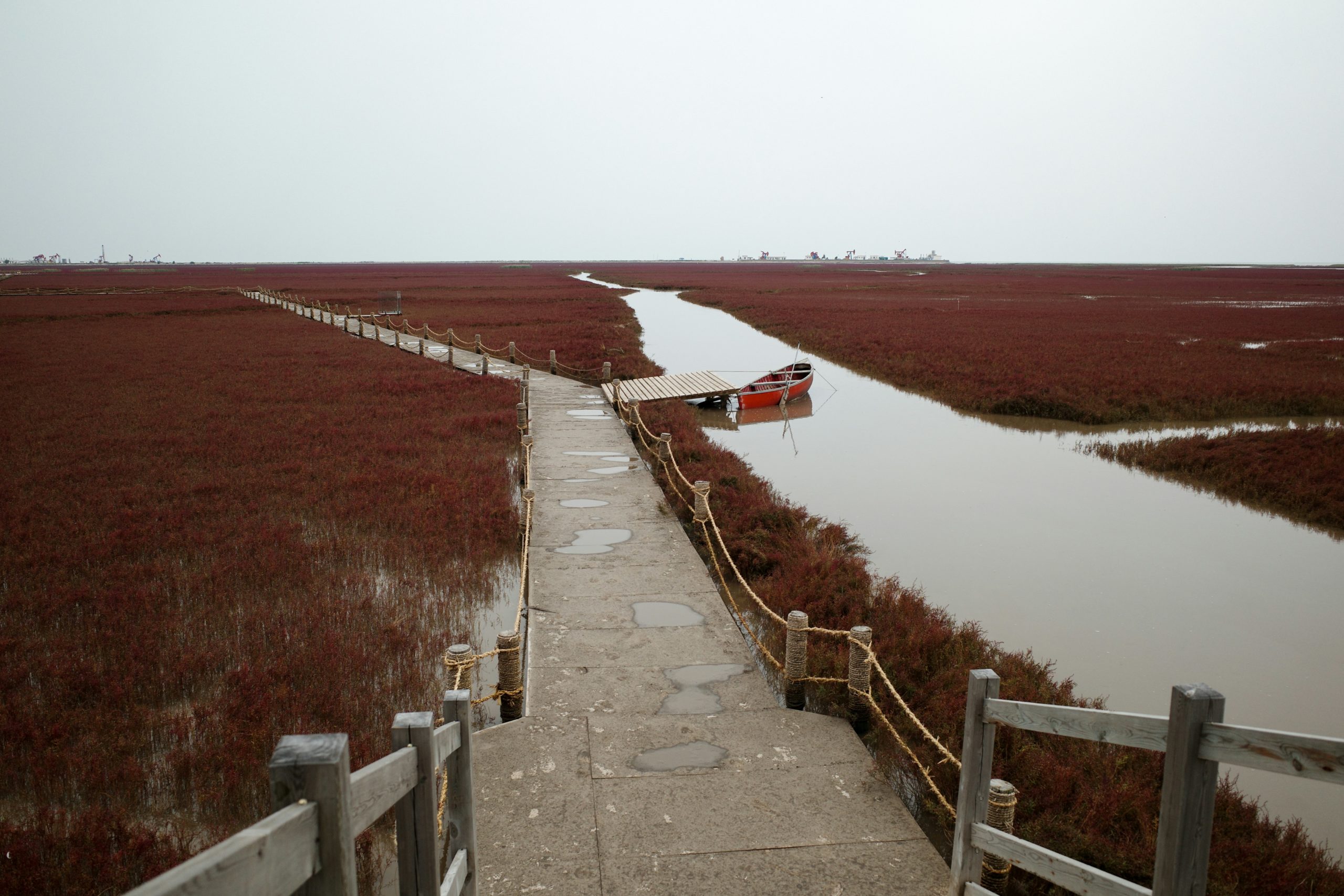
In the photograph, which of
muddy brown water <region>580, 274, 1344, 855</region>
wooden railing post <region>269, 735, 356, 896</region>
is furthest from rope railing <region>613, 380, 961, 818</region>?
wooden railing post <region>269, 735, 356, 896</region>

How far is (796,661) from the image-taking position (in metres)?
5.70

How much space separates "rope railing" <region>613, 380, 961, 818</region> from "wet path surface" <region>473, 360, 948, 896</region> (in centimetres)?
23

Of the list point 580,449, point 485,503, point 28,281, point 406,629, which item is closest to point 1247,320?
point 580,449

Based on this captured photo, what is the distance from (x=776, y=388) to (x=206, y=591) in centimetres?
1525

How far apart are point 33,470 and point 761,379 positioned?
49.9 ft

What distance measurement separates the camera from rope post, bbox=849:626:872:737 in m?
5.27

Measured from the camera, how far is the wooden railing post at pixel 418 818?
2324mm

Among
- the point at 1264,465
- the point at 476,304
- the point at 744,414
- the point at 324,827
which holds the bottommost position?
the point at 744,414

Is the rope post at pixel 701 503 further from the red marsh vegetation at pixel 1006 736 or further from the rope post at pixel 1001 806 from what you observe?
the rope post at pixel 1001 806

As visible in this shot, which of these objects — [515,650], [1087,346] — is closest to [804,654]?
[515,650]

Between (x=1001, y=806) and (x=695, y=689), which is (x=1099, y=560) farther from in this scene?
(x=1001, y=806)

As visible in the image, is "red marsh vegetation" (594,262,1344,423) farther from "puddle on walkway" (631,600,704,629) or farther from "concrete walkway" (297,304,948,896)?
"concrete walkway" (297,304,948,896)

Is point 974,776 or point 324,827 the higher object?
point 324,827

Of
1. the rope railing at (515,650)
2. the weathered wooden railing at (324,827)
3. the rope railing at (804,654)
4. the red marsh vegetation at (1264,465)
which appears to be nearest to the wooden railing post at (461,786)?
the weathered wooden railing at (324,827)
